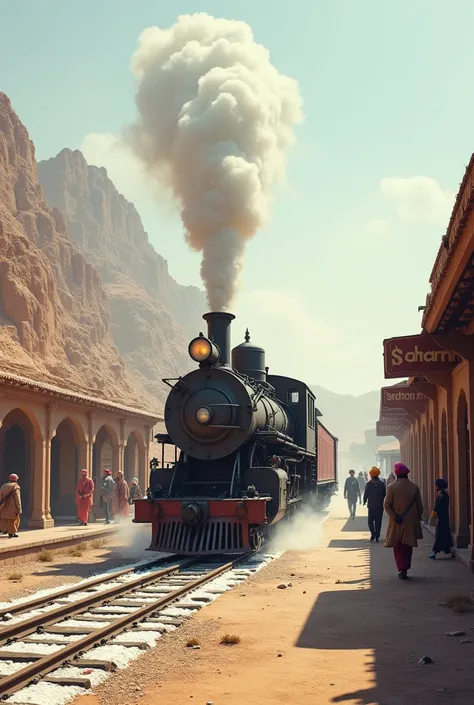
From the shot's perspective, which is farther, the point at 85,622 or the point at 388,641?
the point at 85,622

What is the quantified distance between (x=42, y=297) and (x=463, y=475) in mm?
50403

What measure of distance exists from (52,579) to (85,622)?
11.7 feet

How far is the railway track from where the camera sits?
5309 millimetres

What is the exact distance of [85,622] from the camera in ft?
23.0

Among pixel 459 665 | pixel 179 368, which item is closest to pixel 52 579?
pixel 459 665

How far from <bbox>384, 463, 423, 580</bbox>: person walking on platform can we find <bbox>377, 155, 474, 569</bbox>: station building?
48.7 inches

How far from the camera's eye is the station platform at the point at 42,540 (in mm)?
12547

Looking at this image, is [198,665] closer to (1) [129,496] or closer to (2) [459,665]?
(2) [459,665]

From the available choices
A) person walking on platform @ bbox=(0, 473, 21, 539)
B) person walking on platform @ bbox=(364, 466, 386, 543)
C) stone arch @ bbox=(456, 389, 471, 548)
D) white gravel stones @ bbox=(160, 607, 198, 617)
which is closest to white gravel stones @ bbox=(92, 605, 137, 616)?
white gravel stones @ bbox=(160, 607, 198, 617)

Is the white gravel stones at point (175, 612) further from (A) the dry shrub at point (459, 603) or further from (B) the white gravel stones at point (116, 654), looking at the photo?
(A) the dry shrub at point (459, 603)

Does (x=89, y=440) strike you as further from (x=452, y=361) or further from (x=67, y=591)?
(x=67, y=591)

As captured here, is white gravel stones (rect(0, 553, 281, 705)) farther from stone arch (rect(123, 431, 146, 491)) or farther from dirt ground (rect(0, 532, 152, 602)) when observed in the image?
stone arch (rect(123, 431, 146, 491))

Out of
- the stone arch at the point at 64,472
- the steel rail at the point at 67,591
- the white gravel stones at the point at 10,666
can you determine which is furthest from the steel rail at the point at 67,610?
the stone arch at the point at 64,472

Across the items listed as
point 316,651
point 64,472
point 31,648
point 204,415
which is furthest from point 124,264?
point 316,651
